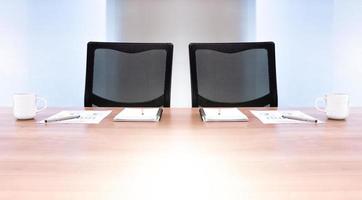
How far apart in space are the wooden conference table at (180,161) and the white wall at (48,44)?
5.72ft

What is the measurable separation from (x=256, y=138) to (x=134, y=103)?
940mm

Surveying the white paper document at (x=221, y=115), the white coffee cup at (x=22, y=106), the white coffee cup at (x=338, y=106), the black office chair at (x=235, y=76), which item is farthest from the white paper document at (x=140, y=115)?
the white coffee cup at (x=338, y=106)

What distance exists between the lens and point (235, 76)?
1.80 m

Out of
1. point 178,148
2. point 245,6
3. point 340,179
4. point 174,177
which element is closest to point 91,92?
point 178,148

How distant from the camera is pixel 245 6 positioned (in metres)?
2.85

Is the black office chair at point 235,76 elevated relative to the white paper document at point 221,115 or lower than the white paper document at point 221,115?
elevated

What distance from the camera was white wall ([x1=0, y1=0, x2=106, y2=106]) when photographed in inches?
110

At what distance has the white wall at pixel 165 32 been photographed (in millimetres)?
2820

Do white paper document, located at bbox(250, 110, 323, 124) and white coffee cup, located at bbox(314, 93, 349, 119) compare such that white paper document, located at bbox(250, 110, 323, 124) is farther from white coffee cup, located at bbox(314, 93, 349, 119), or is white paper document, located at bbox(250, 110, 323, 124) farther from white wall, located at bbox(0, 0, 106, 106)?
white wall, located at bbox(0, 0, 106, 106)

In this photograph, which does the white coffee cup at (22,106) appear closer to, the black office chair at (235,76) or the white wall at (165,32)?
the black office chair at (235,76)

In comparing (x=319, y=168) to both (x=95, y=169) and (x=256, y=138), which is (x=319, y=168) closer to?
(x=256, y=138)

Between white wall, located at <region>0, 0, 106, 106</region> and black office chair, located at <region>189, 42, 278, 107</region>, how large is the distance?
1.35 m

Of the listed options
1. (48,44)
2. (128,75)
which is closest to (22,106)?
(128,75)

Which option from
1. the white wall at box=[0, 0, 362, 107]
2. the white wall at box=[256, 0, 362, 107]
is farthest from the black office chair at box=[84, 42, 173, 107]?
the white wall at box=[256, 0, 362, 107]
